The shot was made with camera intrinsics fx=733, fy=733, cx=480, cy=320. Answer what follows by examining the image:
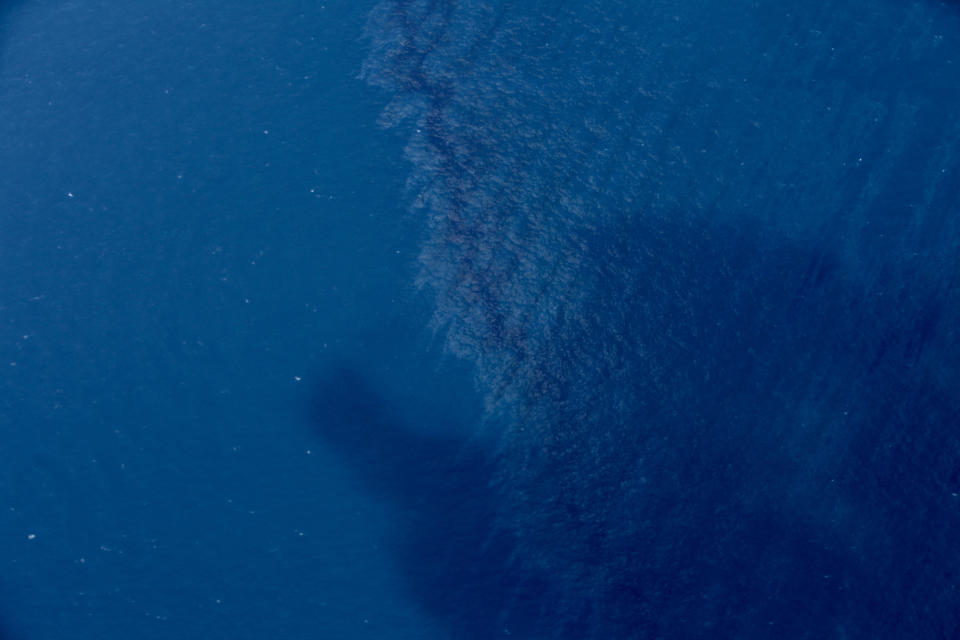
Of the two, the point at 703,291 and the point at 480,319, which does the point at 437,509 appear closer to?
the point at 480,319

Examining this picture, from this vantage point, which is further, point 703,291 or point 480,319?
point 703,291

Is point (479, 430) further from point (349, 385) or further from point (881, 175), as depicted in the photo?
point (881, 175)

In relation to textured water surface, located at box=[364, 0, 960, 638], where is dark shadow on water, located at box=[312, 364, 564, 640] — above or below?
below

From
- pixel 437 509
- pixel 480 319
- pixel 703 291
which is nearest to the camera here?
pixel 437 509

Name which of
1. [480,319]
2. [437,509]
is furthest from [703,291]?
[437,509]

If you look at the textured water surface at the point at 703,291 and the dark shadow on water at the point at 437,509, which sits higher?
the textured water surface at the point at 703,291

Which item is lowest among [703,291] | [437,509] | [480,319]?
[437,509]

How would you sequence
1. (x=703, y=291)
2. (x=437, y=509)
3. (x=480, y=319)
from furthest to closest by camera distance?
(x=703, y=291), (x=480, y=319), (x=437, y=509)

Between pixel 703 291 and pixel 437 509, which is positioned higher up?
pixel 703 291

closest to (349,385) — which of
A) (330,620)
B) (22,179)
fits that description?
(330,620)
